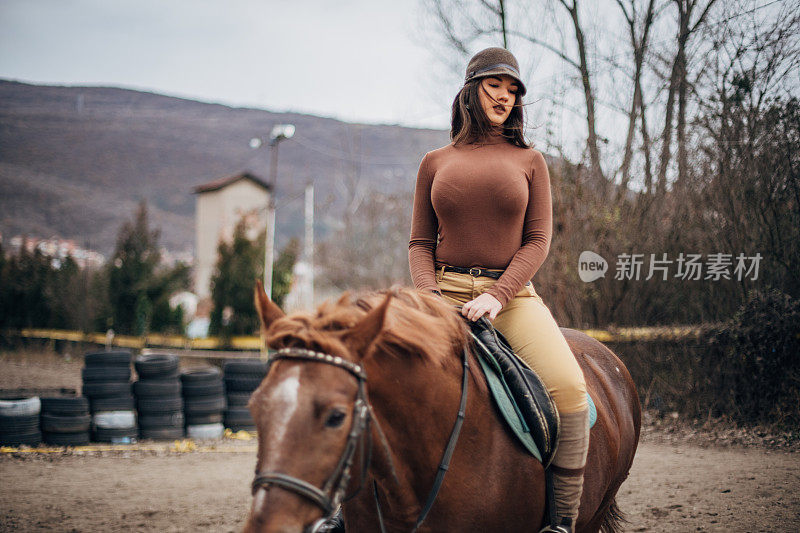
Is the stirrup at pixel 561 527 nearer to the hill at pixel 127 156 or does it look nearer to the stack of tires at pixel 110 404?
the stack of tires at pixel 110 404

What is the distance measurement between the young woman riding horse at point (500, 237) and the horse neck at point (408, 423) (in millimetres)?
394

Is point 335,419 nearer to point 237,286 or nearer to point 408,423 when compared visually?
point 408,423

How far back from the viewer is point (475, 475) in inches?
73.1

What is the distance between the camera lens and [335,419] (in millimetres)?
1460

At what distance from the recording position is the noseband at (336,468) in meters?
1.35

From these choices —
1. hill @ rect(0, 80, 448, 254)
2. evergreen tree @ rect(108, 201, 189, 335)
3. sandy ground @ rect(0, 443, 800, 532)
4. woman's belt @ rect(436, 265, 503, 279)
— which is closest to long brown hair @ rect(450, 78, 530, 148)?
woman's belt @ rect(436, 265, 503, 279)

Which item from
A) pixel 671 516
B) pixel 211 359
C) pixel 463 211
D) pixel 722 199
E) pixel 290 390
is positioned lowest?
pixel 211 359

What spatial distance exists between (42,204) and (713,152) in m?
29.5

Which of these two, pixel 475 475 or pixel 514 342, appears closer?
pixel 475 475

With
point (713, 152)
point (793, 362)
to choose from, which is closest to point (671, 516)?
Answer: point (793, 362)

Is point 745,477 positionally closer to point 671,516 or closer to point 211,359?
point 671,516

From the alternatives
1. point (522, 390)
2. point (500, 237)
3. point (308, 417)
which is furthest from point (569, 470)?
point (308, 417)

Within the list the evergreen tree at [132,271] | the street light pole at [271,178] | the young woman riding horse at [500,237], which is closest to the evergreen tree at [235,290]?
the street light pole at [271,178]

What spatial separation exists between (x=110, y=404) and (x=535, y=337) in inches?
308
